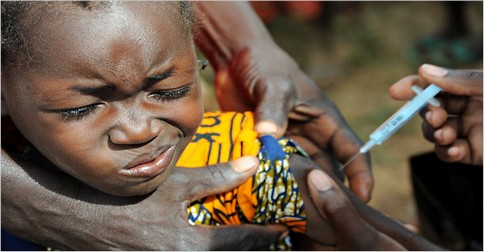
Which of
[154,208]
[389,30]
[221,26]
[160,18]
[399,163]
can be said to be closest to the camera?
[160,18]

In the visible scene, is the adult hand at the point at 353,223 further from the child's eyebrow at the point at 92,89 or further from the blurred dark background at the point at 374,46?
the blurred dark background at the point at 374,46

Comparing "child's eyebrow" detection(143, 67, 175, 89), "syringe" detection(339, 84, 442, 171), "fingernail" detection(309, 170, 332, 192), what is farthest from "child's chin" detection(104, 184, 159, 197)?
"syringe" detection(339, 84, 442, 171)

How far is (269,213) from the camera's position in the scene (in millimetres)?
1962

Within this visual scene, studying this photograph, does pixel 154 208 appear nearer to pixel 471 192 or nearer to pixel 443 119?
pixel 443 119

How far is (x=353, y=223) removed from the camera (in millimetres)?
1938

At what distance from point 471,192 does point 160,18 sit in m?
1.45

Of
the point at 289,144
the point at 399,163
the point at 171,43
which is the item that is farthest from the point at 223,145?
the point at 399,163

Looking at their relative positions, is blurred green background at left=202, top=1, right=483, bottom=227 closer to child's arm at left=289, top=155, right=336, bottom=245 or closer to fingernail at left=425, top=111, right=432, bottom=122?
fingernail at left=425, top=111, right=432, bottom=122

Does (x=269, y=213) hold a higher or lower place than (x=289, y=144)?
lower

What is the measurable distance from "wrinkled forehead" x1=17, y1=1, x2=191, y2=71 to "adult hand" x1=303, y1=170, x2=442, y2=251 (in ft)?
2.02

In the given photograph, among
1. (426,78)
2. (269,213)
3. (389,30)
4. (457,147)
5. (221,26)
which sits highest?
(389,30)

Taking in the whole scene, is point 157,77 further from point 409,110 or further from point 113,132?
point 409,110

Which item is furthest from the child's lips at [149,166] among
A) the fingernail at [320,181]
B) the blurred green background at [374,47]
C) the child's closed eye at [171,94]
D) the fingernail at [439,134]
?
the blurred green background at [374,47]

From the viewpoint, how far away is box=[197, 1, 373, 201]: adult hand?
2.32 m
